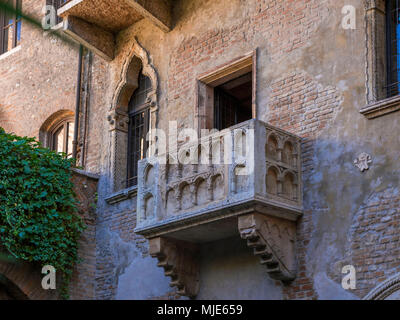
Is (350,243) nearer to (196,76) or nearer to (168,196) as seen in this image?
(168,196)

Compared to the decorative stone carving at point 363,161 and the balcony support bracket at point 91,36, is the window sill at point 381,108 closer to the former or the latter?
the decorative stone carving at point 363,161

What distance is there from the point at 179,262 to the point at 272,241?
162cm

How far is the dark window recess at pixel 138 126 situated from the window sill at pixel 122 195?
0.45m

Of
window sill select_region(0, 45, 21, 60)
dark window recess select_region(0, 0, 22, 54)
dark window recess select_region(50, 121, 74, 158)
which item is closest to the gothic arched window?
dark window recess select_region(50, 121, 74, 158)

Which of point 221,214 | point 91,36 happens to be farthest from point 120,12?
point 221,214

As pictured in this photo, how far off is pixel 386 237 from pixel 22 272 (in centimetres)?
544

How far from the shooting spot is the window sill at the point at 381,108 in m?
6.75

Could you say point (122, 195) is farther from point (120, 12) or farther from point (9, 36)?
point (9, 36)

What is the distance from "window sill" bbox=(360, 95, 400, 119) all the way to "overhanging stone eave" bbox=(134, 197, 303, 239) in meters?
1.36

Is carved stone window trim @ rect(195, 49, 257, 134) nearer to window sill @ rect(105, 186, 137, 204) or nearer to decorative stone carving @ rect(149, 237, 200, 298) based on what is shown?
window sill @ rect(105, 186, 137, 204)

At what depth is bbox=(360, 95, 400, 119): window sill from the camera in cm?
675

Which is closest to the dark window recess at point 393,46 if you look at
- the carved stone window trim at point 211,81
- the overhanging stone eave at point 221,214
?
the overhanging stone eave at point 221,214

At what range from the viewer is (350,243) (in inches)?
272

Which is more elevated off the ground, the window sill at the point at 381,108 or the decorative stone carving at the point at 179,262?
the window sill at the point at 381,108
